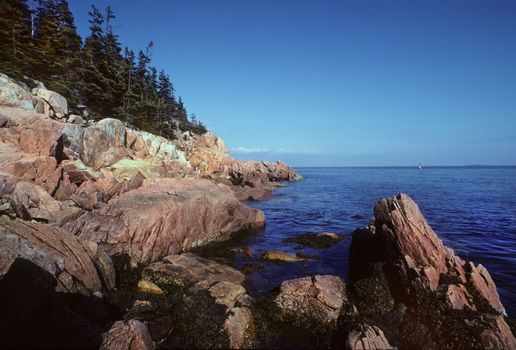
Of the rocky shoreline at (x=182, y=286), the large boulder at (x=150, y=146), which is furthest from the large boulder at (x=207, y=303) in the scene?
the large boulder at (x=150, y=146)

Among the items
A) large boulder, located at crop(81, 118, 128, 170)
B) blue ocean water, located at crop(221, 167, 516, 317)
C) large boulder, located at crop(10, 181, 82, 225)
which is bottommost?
blue ocean water, located at crop(221, 167, 516, 317)

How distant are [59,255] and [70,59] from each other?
40.9 metres

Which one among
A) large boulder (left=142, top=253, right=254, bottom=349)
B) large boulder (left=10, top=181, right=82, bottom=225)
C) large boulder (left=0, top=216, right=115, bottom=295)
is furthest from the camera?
large boulder (left=10, top=181, right=82, bottom=225)

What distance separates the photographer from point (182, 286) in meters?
13.9

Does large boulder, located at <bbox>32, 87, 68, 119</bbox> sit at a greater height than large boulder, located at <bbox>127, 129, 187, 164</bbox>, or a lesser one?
greater

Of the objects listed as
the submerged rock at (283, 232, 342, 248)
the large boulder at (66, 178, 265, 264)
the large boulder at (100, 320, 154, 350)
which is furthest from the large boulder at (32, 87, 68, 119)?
the large boulder at (100, 320, 154, 350)

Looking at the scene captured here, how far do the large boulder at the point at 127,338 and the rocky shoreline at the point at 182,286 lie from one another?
4 centimetres

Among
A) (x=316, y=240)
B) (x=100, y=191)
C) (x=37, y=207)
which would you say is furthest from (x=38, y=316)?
(x=316, y=240)

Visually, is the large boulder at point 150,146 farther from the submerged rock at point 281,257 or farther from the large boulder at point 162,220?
the submerged rock at point 281,257

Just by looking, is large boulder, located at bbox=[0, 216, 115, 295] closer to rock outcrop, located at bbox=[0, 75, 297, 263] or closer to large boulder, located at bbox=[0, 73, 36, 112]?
rock outcrop, located at bbox=[0, 75, 297, 263]

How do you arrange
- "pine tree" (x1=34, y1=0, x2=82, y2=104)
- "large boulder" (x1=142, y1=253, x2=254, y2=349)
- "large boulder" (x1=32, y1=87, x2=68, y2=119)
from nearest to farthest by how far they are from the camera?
"large boulder" (x1=142, y1=253, x2=254, y2=349), "large boulder" (x1=32, y1=87, x2=68, y2=119), "pine tree" (x1=34, y1=0, x2=82, y2=104)

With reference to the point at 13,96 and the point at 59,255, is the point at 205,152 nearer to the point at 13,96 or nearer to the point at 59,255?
the point at 13,96

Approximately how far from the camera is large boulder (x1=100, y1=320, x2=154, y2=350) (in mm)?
8566

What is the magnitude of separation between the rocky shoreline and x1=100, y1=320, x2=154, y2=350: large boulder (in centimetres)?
4
